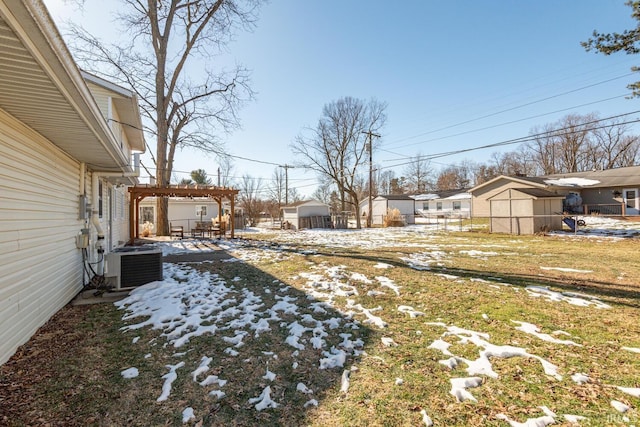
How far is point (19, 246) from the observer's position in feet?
11.0

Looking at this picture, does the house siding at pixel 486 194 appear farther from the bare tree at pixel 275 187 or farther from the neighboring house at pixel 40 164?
the neighboring house at pixel 40 164

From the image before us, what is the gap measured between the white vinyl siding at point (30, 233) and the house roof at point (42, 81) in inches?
11.3

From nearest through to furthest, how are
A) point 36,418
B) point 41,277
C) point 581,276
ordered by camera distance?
point 36,418
point 41,277
point 581,276

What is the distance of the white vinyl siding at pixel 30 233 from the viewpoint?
3.08 metres

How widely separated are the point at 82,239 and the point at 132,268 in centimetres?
116

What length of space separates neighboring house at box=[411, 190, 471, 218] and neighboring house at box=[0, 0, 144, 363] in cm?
3286

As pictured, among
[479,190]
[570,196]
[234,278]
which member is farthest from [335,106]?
[234,278]

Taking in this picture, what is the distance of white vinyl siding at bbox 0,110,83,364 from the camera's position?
3076mm

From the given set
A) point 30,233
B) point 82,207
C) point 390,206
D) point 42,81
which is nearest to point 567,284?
point 42,81

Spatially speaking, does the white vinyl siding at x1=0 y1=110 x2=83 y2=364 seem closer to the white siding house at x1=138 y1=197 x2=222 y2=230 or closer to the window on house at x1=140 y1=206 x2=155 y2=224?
the white siding house at x1=138 y1=197 x2=222 y2=230

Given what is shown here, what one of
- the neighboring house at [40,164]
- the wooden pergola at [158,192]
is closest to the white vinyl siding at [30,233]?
the neighboring house at [40,164]

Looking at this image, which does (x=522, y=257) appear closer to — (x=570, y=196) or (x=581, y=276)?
(x=581, y=276)

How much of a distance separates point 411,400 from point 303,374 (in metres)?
0.99

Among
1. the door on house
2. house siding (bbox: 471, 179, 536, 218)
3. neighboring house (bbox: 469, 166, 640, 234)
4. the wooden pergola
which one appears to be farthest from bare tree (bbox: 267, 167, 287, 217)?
the door on house
